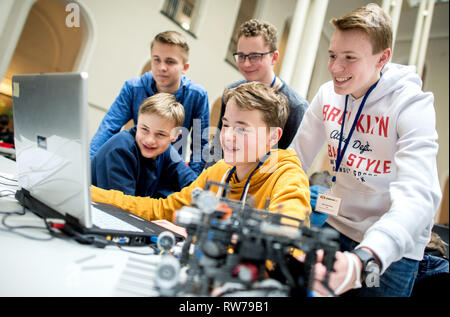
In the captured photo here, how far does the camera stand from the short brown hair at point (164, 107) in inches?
65.8

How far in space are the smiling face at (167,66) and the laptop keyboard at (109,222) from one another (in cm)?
121

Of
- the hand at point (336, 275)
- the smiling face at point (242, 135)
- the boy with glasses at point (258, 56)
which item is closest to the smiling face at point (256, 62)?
the boy with glasses at point (258, 56)

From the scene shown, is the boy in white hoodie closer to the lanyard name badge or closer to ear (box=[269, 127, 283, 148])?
the lanyard name badge

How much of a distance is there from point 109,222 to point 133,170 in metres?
0.78

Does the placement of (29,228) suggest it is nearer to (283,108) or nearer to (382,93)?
(283,108)

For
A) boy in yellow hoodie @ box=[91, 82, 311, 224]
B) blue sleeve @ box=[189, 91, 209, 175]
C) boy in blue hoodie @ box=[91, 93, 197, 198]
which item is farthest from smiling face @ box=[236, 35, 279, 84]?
boy in yellow hoodie @ box=[91, 82, 311, 224]

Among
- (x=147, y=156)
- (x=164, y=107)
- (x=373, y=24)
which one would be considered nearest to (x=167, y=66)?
(x=164, y=107)

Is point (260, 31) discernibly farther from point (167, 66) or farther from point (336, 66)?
point (336, 66)

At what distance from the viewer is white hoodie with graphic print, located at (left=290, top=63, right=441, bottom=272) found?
0.81m

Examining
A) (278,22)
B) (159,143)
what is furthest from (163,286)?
(278,22)

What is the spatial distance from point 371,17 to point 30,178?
52.0 inches

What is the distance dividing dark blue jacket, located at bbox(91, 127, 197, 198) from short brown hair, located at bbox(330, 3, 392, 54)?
1126 mm

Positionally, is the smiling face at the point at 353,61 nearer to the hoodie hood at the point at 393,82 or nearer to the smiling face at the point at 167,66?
the hoodie hood at the point at 393,82
